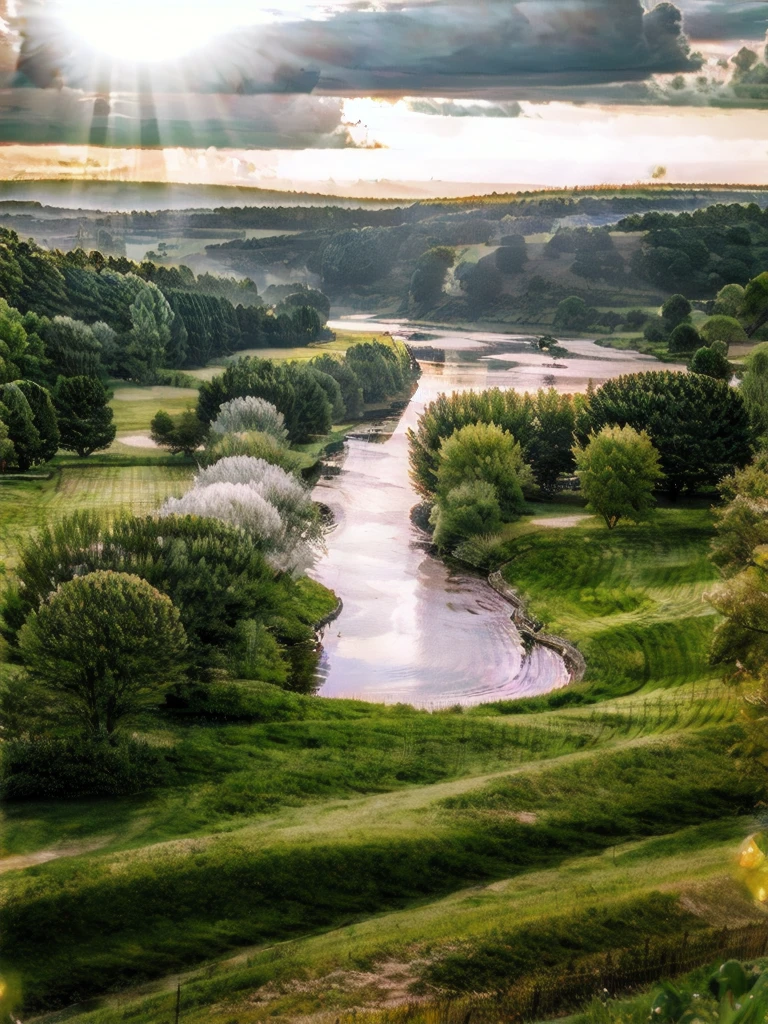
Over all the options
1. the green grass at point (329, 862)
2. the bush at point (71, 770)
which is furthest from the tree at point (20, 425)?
the green grass at point (329, 862)

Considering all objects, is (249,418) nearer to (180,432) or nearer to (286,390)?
(286,390)

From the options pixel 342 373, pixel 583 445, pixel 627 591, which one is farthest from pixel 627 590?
pixel 342 373

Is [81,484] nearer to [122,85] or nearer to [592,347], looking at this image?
[122,85]

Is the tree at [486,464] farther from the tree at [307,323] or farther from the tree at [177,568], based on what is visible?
the tree at [177,568]

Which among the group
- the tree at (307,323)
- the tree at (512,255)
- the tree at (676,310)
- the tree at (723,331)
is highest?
the tree at (512,255)

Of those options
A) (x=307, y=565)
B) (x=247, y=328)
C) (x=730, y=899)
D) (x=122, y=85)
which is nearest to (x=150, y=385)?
(x=307, y=565)
